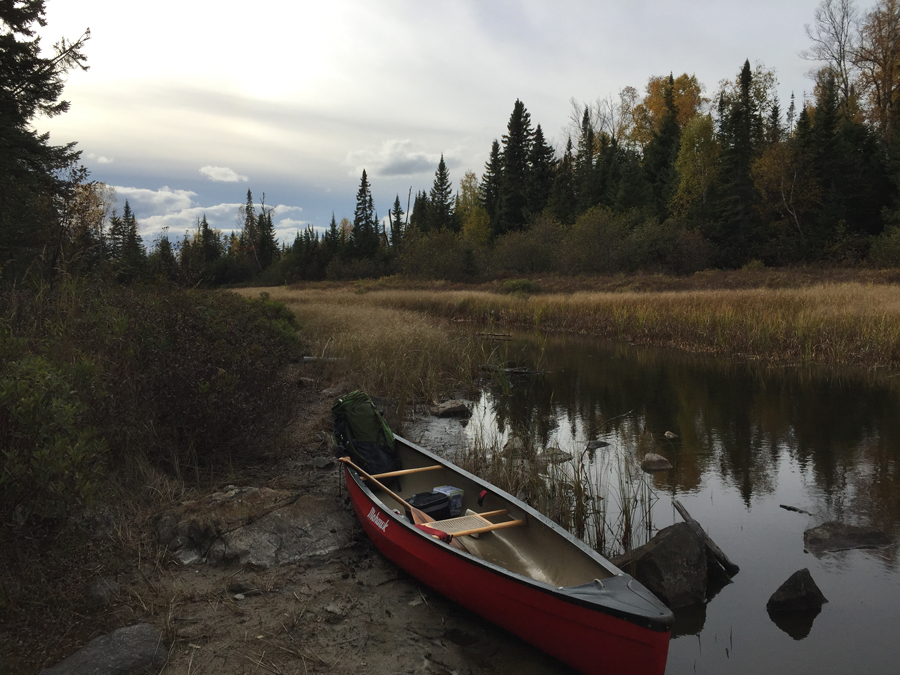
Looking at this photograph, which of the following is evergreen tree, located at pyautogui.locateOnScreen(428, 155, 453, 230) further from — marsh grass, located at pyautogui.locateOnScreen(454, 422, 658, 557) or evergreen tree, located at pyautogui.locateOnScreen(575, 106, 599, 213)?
marsh grass, located at pyautogui.locateOnScreen(454, 422, 658, 557)

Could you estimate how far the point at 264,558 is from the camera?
4625 mm

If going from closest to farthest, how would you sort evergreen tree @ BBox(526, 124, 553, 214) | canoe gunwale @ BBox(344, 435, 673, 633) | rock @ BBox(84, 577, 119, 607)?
1. canoe gunwale @ BBox(344, 435, 673, 633)
2. rock @ BBox(84, 577, 119, 607)
3. evergreen tree @ BBox(526, 124, 553, 214)

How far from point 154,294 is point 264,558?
4.41 m

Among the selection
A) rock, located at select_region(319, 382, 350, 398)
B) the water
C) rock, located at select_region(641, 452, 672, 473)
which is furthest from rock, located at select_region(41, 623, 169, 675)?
rock, located at select_region(319, 382, 350, 398)

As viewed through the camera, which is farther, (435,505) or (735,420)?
(735,420)

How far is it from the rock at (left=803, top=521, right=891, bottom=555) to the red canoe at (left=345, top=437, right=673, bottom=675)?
2.77m

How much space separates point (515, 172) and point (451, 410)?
174ft

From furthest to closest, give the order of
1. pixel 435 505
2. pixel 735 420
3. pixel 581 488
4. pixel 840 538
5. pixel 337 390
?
pixel 337 390
pixel 735 420
pixel 581 488
pixel 840 538
pixel 435 505

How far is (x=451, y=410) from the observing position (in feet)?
32.9

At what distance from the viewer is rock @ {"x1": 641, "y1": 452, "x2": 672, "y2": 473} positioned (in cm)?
727

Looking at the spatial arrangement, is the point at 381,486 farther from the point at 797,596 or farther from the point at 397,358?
the point at 397,358

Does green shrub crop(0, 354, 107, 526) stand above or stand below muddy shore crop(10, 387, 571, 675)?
above

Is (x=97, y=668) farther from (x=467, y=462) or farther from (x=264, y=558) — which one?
(x=467, y=462)

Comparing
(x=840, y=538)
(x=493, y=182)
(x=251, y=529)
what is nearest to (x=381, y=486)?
(x=251, y=529)
